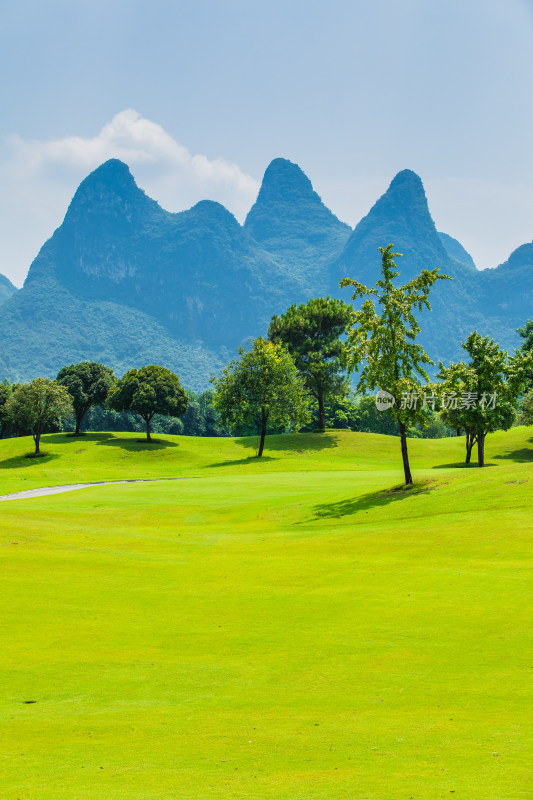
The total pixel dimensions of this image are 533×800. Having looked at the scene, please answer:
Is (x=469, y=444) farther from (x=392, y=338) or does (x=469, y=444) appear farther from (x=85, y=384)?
(x=85, y=384)

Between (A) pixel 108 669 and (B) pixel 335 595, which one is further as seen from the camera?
(B) pixel 335 595

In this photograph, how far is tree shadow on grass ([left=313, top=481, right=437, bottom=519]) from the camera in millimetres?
32406

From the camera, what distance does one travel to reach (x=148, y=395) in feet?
302

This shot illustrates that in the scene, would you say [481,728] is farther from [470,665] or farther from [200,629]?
[200,629]

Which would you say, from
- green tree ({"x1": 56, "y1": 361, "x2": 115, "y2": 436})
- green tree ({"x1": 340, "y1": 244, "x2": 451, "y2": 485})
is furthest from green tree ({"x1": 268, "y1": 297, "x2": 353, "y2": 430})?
green tree ({"x1": 340, "y1": 244, "x2": 451, "y2": 485})

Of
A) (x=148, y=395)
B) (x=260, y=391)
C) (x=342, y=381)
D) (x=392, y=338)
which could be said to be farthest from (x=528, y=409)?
(x=148, y=395)

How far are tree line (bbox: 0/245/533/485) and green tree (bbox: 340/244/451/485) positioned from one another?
6cm

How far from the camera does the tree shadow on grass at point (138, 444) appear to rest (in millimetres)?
89312

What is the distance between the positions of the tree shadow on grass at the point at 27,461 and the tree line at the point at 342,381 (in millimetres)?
1663

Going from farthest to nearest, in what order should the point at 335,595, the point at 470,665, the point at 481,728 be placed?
Result: 1. the point at 335,595
2. the point at 470,665
3. the point at 481,728

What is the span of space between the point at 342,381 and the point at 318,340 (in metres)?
7.79

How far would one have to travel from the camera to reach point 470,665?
38.9 feet

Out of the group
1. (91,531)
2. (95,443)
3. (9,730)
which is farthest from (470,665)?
(95,443)

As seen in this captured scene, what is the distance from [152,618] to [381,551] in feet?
33.9
